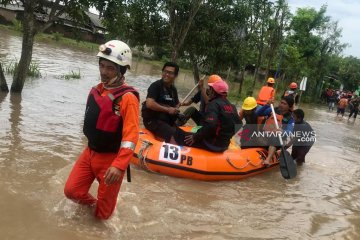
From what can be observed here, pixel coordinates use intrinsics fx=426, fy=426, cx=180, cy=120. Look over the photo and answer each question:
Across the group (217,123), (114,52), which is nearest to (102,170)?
(114,52)

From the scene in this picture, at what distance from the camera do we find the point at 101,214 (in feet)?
12.4

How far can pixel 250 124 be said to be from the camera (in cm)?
781

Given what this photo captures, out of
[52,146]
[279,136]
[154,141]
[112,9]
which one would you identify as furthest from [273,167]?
[112,9]

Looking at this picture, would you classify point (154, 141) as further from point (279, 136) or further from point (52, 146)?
point (279, 136)

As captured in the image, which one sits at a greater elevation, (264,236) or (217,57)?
(217,57)

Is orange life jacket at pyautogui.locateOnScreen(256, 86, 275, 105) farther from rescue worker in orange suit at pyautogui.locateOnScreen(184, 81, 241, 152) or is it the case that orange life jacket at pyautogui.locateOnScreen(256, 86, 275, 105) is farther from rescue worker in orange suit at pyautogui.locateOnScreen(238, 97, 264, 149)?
rescue worker in orange suit at pyautogui.locateOnScreen(184, 81, 241, 152)

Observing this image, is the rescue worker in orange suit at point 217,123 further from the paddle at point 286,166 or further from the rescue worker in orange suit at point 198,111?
the paddle at point 286,166

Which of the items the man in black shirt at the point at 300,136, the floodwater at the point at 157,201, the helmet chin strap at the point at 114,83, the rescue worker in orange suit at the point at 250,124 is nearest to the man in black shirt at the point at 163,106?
the floodwater at the point at 157,201

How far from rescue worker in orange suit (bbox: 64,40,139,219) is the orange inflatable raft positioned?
7.12 ft

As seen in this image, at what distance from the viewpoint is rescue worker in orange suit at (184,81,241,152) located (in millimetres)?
5844

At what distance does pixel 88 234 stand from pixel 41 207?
701mm

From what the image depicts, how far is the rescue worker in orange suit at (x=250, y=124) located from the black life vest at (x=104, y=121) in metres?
4.35

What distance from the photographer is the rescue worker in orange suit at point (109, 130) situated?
3.33 meters

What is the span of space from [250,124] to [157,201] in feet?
11.1
